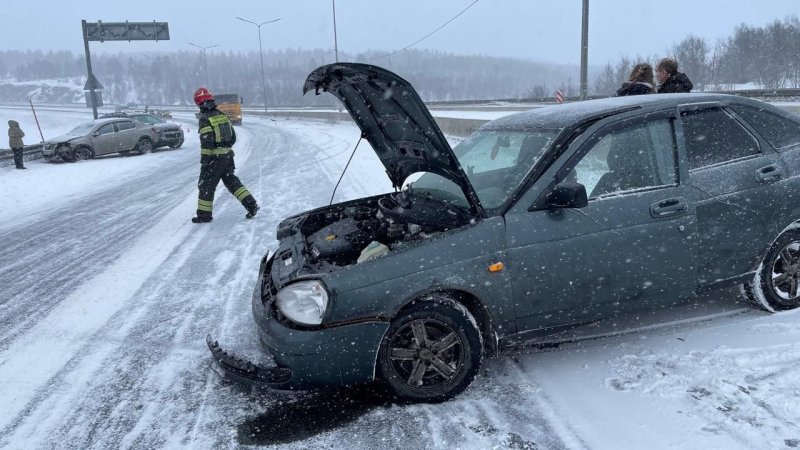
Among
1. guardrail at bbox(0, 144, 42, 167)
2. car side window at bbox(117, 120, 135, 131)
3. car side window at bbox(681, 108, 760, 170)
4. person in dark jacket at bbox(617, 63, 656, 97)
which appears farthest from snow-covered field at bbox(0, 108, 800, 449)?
car side window at bbox(117, 120, 135, 131)

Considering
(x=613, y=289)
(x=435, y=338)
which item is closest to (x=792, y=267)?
(x=613, y=289)

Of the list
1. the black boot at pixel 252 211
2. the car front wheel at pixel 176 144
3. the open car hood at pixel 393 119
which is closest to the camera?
the open car hood at pixel 393 119

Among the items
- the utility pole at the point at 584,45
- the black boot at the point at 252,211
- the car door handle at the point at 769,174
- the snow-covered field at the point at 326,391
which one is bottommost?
the snow-covered field at the point at 326,391

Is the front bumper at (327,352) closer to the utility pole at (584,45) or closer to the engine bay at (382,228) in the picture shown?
the engine bay at (382,228)

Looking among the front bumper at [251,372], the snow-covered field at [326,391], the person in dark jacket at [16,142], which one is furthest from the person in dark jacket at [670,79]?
the person in dark jacket at [16,142]

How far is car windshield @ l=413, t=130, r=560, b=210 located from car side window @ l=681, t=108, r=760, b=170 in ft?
3.21

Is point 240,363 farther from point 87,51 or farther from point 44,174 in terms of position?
point 87,51

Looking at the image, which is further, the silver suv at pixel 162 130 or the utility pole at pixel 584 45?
the silver suv at pixel 162 130

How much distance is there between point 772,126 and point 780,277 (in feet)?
3.64

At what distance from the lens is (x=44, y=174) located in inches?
593

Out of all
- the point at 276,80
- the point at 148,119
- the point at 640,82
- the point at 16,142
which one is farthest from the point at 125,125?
the point at 276,80

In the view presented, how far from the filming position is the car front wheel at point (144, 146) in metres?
20.4

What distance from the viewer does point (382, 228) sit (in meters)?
3.85

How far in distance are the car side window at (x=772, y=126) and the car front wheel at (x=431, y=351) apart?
2650 millimetres
